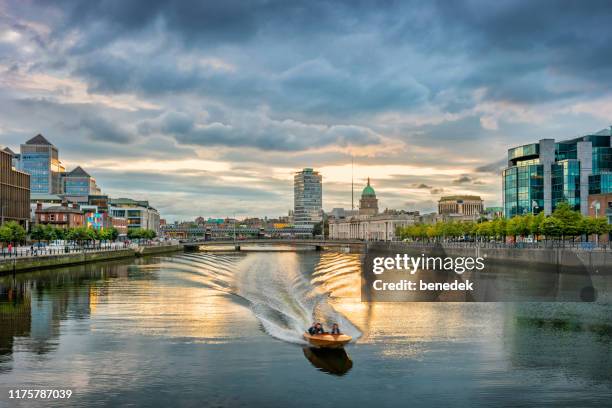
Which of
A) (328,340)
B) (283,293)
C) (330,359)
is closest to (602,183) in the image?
(283,293)

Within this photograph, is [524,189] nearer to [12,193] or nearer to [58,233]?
[58,233]

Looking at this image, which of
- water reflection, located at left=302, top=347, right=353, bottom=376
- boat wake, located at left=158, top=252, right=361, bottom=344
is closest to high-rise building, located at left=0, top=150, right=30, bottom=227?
boat wake, located at left=158, top=252, right=361, bottom=344

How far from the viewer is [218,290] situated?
90.6 metres

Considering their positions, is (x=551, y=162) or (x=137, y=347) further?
(x=551, y=162)

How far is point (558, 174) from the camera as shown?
17712 cm

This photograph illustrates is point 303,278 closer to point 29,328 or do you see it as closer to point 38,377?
point 29,328

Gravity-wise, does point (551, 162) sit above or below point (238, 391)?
above

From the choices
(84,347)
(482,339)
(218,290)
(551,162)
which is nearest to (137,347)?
(84,347)

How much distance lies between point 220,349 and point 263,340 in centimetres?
462

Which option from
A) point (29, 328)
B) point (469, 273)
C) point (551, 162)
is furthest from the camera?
point (551, 162)

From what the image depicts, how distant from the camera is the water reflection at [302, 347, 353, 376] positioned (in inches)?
1644

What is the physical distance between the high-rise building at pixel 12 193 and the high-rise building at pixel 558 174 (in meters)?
128

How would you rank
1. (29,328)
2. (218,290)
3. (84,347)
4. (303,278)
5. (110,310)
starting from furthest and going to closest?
(303,278) → (218,290) → (110,310) → (29,328) → (84,347)

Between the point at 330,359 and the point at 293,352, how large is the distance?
11.2ft
